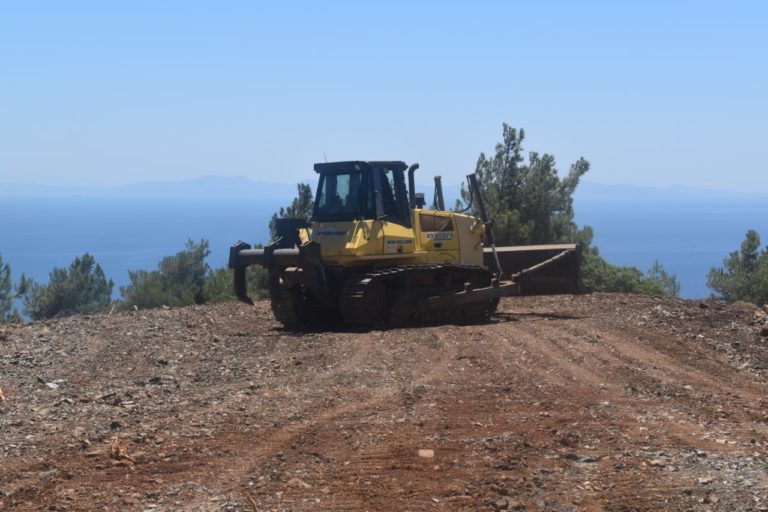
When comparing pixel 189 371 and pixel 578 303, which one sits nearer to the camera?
pixel 189 371

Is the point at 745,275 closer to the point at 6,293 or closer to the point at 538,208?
the point at 538,208

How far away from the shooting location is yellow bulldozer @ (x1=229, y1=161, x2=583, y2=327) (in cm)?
1638

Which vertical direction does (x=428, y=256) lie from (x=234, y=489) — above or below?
above

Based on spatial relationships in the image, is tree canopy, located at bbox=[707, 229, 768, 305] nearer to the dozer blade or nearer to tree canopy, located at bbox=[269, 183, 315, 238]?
tree canopy, located at bbox=[269, 183, 315, 238]

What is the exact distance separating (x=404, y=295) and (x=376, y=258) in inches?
35.4

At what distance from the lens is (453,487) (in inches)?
286

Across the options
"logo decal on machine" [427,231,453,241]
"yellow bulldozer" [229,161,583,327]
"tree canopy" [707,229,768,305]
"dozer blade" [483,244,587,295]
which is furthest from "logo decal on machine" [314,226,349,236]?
"tree canopy" [707,229,768,305]

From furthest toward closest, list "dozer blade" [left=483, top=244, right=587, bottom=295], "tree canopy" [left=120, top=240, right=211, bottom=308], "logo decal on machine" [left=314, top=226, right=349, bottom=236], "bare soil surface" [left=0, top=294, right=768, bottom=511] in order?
"tree canopy" [left=120, top=240, right=211, bottom=308]
"dozer blade" [left=483, top=244, right=587, bottom=295]
"logo decal on machine" [left=314, top=226, right=349, bottom=236]
"bare soil surface" [left=0, top=294, right=768, bottom=511]

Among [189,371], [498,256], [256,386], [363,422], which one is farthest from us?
[498,256]

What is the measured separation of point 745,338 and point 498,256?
6.05 meters

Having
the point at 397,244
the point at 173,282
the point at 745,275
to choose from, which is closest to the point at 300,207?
the point at 173,282

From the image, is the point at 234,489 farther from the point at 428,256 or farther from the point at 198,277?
the point at 198,277

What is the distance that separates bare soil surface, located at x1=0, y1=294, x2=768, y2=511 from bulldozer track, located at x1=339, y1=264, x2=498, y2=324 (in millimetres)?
773

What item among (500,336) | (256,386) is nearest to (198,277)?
(500,336)
